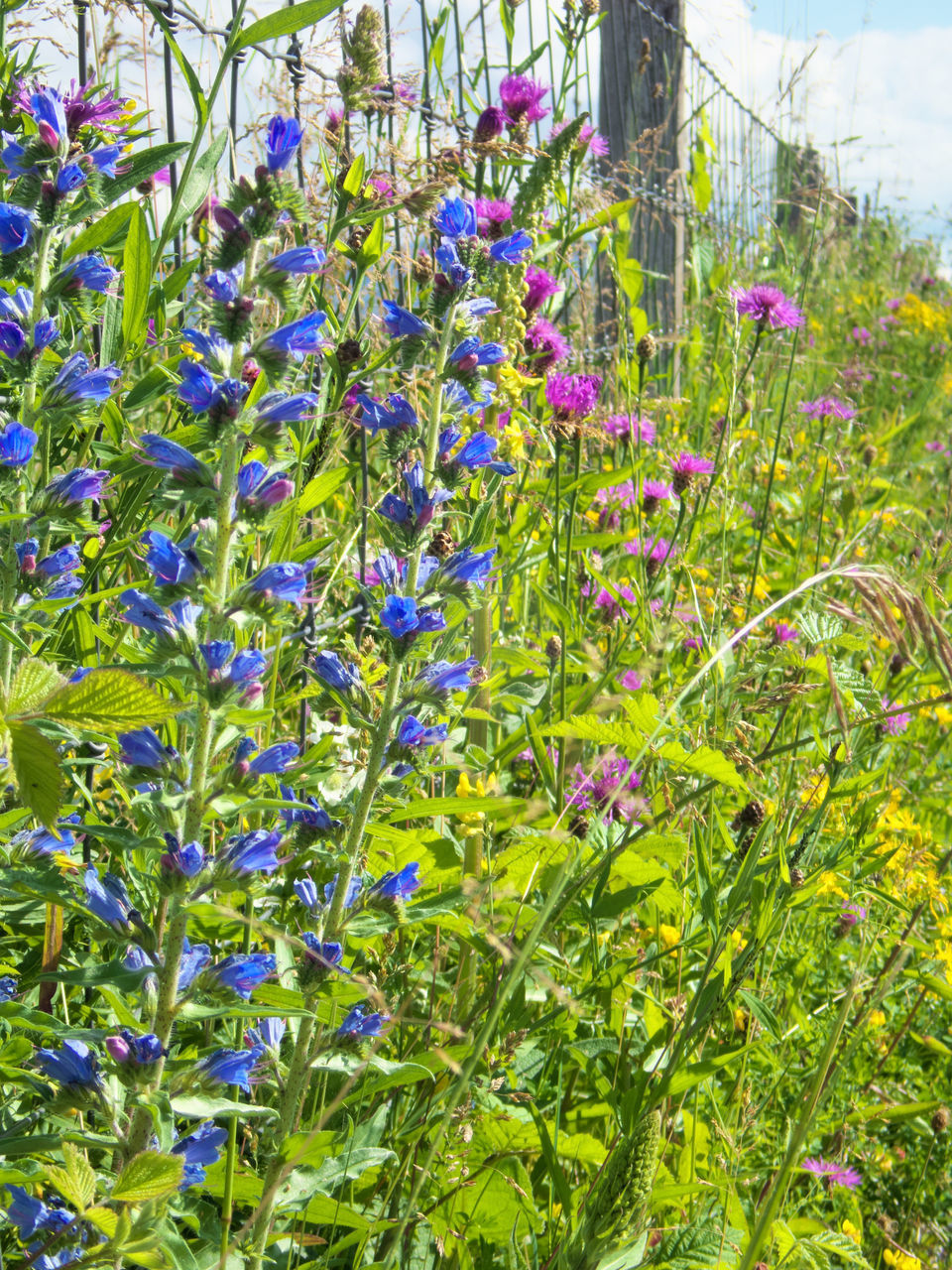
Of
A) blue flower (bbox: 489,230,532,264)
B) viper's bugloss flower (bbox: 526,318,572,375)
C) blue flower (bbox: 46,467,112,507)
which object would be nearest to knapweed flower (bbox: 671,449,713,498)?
viper's bugloss flower (bbox: 526,318,572,375)

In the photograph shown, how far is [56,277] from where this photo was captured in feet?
4.05

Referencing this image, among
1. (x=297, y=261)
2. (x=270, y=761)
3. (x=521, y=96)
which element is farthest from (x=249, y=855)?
(x=521, y=96)

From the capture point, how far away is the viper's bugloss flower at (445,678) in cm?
130

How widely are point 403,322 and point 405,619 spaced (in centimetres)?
44

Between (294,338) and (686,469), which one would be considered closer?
(294,338)

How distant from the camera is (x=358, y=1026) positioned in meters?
1.25

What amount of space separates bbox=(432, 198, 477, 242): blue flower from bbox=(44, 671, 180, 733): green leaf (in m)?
1.00

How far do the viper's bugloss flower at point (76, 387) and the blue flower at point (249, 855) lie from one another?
0.56 meters

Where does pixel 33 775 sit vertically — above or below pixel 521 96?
below

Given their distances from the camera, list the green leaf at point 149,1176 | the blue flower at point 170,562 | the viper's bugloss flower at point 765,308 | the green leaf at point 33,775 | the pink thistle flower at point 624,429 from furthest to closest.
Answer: the pink thistle flower at point 624,429 → the viper's bugloss flower at point 765,308 → the blue flower at point 170,562 → the green leaf at point 149,1176 → the green leaf at point 33,775

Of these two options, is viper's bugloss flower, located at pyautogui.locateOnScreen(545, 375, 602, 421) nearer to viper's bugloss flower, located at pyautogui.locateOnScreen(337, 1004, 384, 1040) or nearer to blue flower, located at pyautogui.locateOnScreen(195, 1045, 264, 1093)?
viper's bugloss flower, located at pyautogui.locateOnScreen(337, 1004, 384, 1040)

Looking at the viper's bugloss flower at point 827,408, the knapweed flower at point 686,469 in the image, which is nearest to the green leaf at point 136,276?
the knapweed flower at point 686,469

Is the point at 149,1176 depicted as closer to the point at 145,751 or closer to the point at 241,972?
the point at 241,972

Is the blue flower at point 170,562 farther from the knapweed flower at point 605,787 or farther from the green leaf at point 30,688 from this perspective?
the knapweed flower at point 605,787
